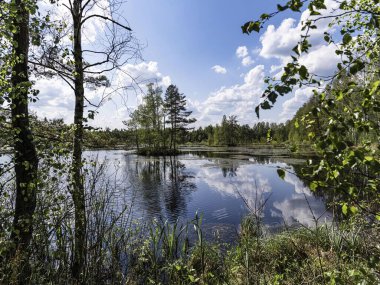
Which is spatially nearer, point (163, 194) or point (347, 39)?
point (347, 39)

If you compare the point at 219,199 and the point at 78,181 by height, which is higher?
the point at 78,181

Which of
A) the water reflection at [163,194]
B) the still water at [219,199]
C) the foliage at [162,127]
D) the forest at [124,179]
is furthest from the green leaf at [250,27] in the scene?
the foliage at [162,127]

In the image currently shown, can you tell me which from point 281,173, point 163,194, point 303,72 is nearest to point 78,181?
point 281,173

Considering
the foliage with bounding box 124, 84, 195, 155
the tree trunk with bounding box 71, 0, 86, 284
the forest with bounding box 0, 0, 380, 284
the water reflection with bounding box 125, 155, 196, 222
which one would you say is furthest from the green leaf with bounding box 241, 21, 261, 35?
the foliage with bounding box 124, 84, 195, 155

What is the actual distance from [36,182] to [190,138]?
105 meters

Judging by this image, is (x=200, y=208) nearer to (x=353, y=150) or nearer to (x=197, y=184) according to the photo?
(x=197, y=184)

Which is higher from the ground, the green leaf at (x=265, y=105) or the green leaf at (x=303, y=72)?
the green leaf at (x=303, y=72)

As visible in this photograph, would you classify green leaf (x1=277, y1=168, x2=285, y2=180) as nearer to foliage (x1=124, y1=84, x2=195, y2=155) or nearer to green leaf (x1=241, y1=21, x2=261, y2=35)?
green leaf (x1=241, y1=21, x2=261, y2=35)

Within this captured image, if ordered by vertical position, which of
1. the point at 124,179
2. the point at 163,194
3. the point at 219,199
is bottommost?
the point at 219,199

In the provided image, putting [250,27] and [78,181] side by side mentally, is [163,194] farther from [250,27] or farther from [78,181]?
[250,27]

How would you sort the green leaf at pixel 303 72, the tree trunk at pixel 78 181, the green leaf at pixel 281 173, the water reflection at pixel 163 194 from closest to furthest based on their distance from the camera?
the green leaf at pixel 303 72 → the green leaf at pixel 281 173 → the tree trunk at pixel 78 181 → the water reflection at pixel 163 194

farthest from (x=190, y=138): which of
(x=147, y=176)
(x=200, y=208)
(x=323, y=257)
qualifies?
(x=323, y=257)

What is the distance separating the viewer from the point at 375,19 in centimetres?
152

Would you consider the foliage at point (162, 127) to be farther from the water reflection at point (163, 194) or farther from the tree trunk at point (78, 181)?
the tree trunk at point (78, 181)
